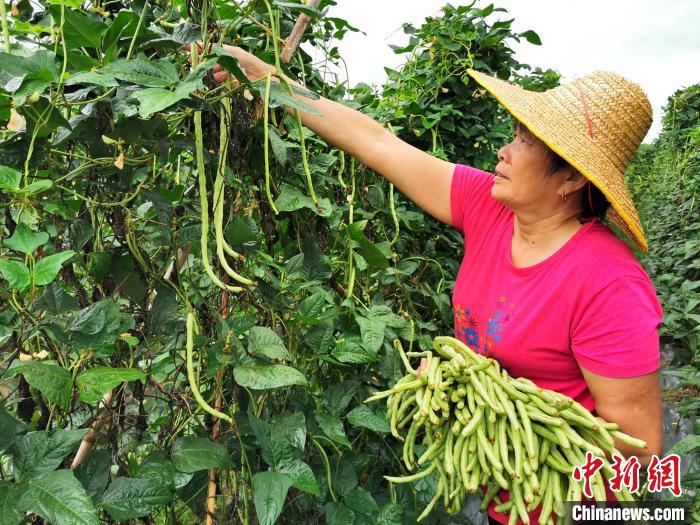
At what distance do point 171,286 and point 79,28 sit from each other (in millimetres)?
362

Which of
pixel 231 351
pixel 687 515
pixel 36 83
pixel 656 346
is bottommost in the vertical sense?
pixel 687 515

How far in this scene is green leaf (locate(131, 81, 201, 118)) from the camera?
2.06 feet

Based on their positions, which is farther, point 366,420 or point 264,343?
point 366,420

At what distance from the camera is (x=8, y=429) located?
64 cm

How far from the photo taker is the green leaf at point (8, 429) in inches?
24.7

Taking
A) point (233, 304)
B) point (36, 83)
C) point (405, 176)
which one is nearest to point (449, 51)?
point (405, 176)

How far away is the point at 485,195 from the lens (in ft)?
4.34

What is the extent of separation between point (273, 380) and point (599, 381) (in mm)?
623

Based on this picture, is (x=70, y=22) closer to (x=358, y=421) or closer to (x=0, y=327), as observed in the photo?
(x=0, y=327)

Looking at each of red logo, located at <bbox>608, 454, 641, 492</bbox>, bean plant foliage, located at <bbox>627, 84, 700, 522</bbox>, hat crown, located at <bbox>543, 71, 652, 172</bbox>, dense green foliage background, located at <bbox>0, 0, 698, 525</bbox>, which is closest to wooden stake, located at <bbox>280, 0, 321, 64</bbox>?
dense green foliage background, located at <bbox>0, 0, 698, 525</bbox>

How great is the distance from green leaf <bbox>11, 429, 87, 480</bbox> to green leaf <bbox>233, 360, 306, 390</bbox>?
0.65 ft

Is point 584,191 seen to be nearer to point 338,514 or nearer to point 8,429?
point 338,514

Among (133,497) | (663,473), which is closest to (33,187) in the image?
(133,497)

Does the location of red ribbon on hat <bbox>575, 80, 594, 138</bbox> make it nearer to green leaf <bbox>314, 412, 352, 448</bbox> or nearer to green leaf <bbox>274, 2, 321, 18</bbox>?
green leaf <bbox>274, 2, 321, 18</bbox>
